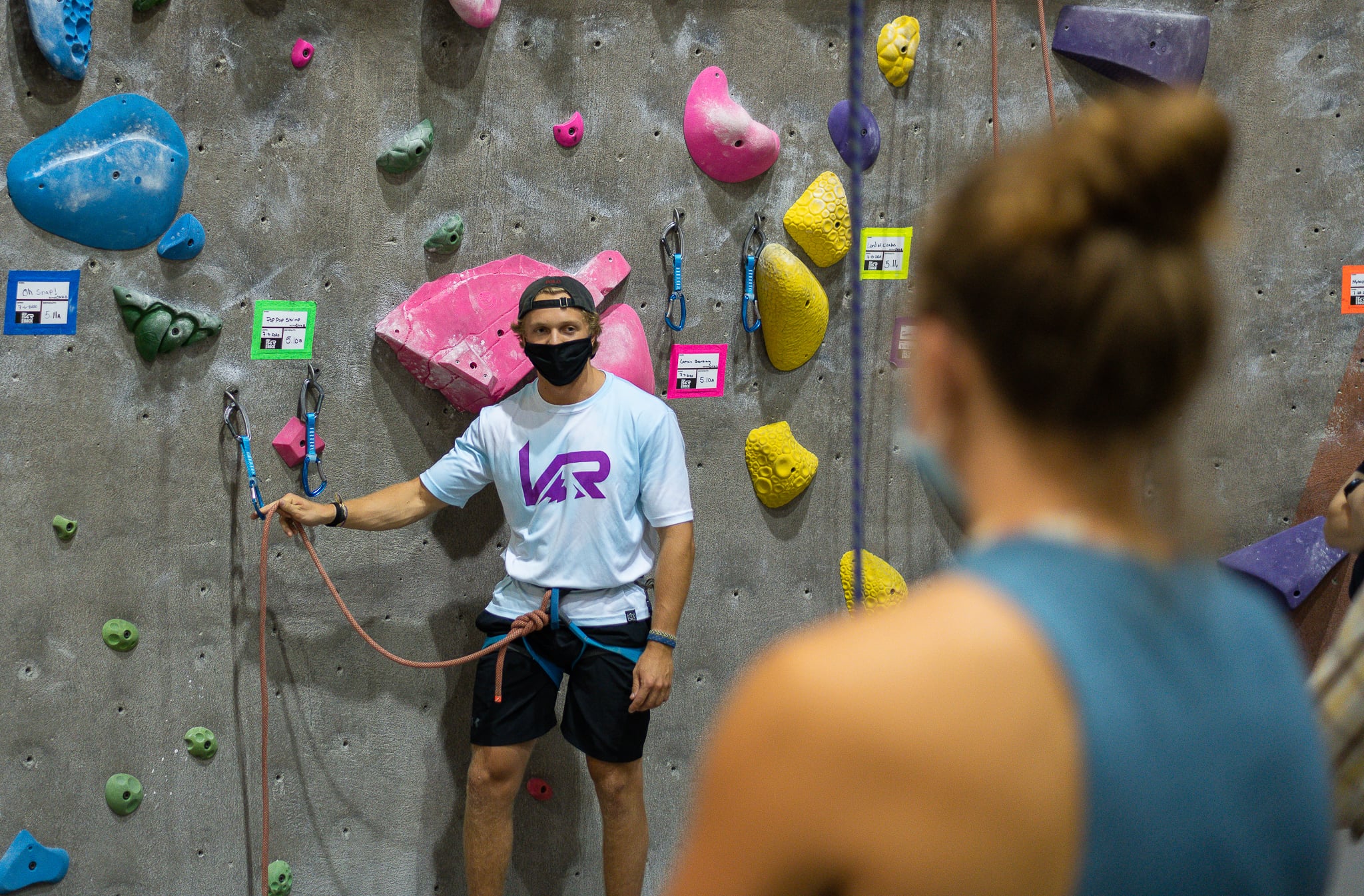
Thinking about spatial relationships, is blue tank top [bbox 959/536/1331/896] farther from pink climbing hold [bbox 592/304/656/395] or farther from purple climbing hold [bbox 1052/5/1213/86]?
purple climbing hold [bbox 1052/5/1213/86]

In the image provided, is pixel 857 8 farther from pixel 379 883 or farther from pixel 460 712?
pixel 379 883

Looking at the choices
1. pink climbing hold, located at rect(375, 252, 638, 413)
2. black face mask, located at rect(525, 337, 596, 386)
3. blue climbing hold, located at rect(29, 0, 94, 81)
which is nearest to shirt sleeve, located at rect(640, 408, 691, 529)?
black face mask, located at rect(525, 337, 596, 386)

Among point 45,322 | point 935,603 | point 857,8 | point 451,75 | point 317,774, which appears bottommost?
point 317,774

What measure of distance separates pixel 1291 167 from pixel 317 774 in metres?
3.00

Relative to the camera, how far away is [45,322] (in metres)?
2.35

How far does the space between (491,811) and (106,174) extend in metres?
1.71

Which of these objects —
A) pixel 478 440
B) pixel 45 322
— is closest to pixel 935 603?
pixel 478 440

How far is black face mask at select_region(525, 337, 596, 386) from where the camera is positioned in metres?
2.17

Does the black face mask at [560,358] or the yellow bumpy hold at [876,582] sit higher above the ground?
the black face mask at [560,358]

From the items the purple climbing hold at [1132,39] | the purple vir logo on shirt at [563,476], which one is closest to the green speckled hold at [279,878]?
the purple vir logo on shirt at [563,476]

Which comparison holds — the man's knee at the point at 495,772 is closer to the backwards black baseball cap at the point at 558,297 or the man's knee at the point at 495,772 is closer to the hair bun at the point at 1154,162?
the backwards black baseball cap at the point at 558,297

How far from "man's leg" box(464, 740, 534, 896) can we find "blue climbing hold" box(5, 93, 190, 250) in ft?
4.82

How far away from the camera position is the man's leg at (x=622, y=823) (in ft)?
7.59

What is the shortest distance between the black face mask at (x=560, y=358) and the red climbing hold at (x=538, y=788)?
107cm
